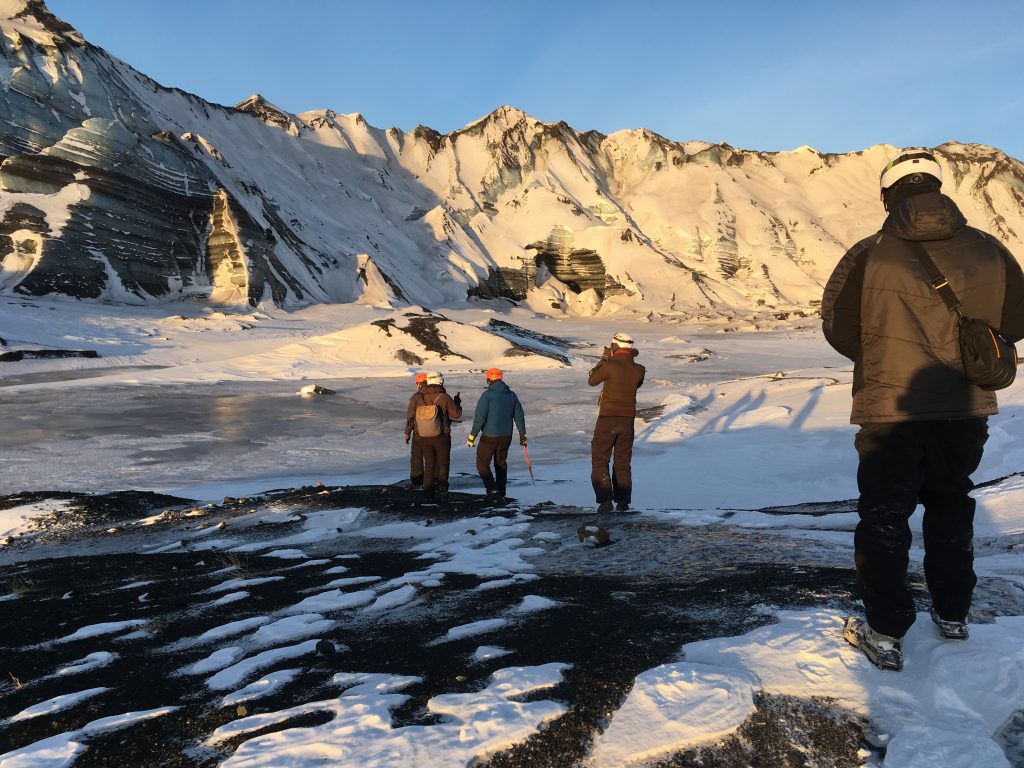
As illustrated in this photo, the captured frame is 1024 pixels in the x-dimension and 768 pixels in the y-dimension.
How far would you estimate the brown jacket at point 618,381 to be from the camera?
22.2ft

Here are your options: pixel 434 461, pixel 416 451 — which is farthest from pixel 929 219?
pixel 416 451

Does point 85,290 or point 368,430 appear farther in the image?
point 85,290

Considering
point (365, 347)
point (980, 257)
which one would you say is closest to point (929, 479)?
point (980, 257)

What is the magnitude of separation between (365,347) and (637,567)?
2880cm

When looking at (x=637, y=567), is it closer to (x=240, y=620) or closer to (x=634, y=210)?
(x=240, y=620)

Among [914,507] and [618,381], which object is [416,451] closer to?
[618,381]

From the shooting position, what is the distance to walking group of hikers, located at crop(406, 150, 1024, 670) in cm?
231

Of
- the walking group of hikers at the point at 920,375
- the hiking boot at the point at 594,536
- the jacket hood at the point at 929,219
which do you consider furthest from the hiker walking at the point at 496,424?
the jacket hood at the point at 929,219

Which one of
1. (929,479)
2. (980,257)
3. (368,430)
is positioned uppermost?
(980,257)

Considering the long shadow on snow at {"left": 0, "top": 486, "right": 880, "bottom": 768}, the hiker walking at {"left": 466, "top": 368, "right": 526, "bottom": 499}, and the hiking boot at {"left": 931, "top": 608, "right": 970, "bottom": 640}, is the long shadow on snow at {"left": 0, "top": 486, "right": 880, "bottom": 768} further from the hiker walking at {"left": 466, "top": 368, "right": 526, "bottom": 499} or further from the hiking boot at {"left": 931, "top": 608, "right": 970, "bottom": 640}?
the hiker walking at {"left": 466, "top": 368, "right": 526, "bottom": 499}

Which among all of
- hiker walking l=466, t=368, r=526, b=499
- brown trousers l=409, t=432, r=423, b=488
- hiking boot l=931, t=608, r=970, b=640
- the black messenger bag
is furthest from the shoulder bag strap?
brown trousers l=409, t=432, r=423, b=488

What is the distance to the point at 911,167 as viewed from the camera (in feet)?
8.14

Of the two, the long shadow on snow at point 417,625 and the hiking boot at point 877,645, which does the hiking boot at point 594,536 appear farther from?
the hiking boot at point 877,645

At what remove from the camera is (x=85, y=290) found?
39.8 m
